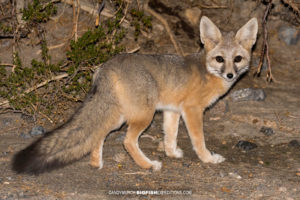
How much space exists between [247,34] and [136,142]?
204cm

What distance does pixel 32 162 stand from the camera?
3.63 m

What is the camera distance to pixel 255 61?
25.1 feet

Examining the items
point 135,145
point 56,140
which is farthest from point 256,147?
point 56,140

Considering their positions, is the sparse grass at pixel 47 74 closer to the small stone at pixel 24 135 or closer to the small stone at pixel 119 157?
the small stone at pixel 24 135

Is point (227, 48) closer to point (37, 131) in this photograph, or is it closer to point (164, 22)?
point (37, 131)

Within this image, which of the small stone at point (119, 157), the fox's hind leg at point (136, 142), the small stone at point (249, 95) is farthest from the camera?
the small stone at point (249, 95)

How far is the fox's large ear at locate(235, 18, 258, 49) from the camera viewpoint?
502 cm

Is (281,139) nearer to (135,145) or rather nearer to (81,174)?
(135,145)

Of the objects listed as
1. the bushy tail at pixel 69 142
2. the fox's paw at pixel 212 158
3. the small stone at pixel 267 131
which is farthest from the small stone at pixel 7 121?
the small stone at pixel 267 131

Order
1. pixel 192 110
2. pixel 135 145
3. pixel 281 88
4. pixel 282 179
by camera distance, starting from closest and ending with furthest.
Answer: pixel 282 179 < pixel 135 145 < pixel 192 110 < pixel 281 88

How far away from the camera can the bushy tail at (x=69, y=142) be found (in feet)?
12.0

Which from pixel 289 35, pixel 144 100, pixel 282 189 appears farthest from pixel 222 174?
pixel 289 35

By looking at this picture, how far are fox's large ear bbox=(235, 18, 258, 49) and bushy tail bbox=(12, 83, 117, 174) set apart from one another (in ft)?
6.62

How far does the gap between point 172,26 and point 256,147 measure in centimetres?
362
